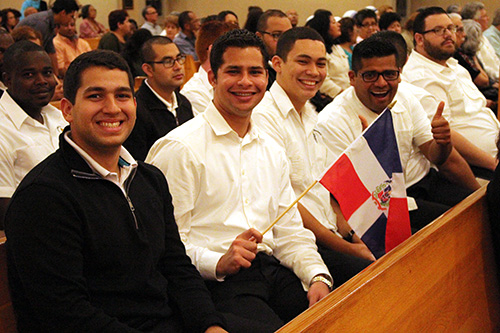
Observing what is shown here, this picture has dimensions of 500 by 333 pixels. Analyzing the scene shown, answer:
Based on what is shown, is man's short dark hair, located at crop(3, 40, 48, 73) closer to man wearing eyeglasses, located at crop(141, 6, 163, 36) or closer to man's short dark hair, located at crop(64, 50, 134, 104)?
man's short dark hair, located at crop(64, 50, 134, 104)

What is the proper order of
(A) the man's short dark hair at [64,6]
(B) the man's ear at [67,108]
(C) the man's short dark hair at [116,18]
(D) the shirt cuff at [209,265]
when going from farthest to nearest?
(C) the man's short dark hair at [116,18]
(A) the man's short dark hair at [64,6]
(D) the shirt cuff at [209,265]
(B) the man's ear at [67,108]

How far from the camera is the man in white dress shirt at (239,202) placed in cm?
196

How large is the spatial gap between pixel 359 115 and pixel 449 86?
1.61m

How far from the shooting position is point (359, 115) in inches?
110

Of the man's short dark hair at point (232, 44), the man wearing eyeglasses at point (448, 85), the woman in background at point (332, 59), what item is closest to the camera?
the man's short dark hair at point (232, 44)

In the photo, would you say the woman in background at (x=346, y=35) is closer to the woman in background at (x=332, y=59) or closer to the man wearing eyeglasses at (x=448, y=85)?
the woman in background at (x=332, y=59)

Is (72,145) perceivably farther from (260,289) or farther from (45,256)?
(260,289)

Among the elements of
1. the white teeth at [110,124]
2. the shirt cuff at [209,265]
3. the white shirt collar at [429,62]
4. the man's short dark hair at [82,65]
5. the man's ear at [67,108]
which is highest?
the man's short dark hair at [82,65]

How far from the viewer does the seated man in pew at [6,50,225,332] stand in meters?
1.40

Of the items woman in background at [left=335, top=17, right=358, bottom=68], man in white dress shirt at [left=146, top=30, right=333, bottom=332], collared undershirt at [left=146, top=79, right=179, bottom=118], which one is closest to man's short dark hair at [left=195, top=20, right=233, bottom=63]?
→ collared undershirt at [left=146, top=79, right=179, bottom=118]

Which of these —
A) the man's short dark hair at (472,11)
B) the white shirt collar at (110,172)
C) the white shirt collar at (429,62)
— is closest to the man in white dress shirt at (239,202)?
the white shirt collar at (110,172)

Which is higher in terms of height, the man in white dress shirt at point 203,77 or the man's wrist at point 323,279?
the man in white dress shirt at point 203,77

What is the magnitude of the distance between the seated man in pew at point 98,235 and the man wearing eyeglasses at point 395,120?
4.48ft

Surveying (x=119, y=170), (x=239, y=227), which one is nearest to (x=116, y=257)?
(x=119, y=170)
